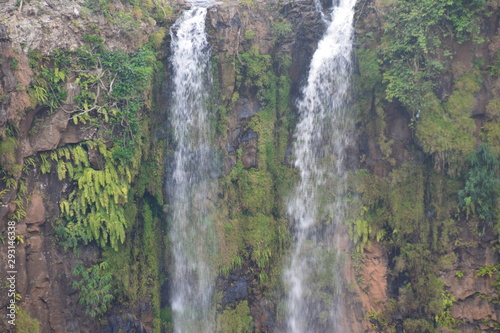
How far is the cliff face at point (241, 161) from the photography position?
12422mm

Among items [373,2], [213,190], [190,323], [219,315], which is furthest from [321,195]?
[373,2]

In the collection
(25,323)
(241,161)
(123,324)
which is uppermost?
(241,161)

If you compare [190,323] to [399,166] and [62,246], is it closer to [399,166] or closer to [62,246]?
[62,246]

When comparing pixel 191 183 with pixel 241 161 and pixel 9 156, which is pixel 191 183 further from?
pixel 9 156

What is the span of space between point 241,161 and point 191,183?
2.31 metres

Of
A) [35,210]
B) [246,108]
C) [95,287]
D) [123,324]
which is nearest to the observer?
[35,210]

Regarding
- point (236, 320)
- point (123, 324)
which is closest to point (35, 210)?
point (123, 324)

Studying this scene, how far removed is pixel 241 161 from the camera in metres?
16.0

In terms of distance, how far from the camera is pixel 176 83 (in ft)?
52.6

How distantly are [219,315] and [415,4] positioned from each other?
1436 centimetres

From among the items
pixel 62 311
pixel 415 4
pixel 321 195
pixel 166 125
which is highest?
pixel 415 4

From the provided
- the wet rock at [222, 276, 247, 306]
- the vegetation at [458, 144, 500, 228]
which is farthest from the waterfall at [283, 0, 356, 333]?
the vegetation at [458, 144, 500, 228]

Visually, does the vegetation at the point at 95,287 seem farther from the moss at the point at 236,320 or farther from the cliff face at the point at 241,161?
the moss at the point at 236,320

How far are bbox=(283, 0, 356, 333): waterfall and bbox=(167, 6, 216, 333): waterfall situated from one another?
3.51 m
